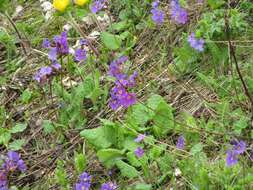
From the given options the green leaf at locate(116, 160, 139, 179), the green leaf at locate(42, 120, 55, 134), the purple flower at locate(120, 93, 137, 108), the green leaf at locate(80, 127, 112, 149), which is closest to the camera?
the purple flower at locate(120, 93, 137, 108)

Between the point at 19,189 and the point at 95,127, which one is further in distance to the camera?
the point at 95,127

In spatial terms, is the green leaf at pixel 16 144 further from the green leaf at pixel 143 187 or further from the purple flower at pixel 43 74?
the green leaf at pixel 143 187

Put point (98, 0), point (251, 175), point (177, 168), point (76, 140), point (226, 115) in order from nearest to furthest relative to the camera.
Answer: point (251, 175) → point (177, 168) → point (226, 115) → point (76, 140) → point (98, 0)

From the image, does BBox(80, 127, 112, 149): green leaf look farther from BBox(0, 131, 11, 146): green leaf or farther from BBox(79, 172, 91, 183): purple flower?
BBox(0, 131, 11, 146): green leaf

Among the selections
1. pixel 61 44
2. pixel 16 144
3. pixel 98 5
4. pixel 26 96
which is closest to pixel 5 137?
pixel 16 144

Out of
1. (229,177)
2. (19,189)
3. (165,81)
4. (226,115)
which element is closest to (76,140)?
(19,189)

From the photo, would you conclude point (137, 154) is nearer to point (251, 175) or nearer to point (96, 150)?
point (96, 150)

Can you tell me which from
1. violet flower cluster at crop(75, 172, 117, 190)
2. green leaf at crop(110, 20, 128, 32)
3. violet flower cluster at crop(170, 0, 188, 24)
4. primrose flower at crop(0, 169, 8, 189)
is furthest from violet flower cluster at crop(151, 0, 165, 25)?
primrose flower at crop(0, 169, 8, 189)

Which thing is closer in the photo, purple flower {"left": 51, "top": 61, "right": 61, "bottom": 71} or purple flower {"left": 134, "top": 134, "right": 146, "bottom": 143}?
purple flower {"left": 134, "top": 134, "right": 146, "bottom": 143}
